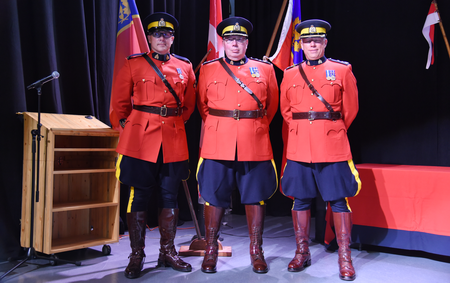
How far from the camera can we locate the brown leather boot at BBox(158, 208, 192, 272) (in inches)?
98.1

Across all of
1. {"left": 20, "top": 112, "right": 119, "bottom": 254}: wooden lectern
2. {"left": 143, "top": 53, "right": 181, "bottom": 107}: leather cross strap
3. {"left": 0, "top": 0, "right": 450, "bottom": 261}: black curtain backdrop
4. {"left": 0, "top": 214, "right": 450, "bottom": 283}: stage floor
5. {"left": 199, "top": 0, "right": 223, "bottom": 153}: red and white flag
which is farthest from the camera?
{"left": 199, "top": 0, "right": 223, "bottom": 153}: red and white flag

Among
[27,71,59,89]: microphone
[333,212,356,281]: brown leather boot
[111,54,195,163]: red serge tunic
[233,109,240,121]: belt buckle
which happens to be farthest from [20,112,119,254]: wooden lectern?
[333,212,356,281]: brown leather boot

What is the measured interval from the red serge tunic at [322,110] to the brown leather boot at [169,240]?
0.94 m

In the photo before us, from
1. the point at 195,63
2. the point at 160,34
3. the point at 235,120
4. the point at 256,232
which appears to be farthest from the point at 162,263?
the point at 195,63

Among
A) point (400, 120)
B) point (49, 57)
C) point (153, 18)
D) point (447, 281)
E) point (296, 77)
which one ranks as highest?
point (153, 18)

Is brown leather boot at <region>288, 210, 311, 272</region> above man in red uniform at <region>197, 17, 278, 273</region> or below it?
below

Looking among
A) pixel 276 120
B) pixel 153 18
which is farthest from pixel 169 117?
pixel 276 120

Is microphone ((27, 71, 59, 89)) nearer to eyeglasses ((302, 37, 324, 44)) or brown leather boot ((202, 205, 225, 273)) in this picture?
brown leather boot ((202, 205, 225, 273))

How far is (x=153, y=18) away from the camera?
2479 millimetres

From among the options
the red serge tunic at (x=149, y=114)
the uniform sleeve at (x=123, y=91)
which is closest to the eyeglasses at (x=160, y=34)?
the red serge tunic at (x=149, y=114)

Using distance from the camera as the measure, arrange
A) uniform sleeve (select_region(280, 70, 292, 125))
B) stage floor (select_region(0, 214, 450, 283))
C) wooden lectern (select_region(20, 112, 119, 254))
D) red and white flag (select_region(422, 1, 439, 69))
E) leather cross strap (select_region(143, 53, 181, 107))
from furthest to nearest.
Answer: red and white flag (select_region(422, 1, 439, 69)), uniform sleeve (select_region(280, 70, 292, 125)), wooden lectern (select_region(20, 112, 119, 254)), leather cross strap (select_region(143, 53, 181, 107)), stage floor (select_region(0, 214, 450, 283))

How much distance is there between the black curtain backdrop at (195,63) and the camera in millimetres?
2781

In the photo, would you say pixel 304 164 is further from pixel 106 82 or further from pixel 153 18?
pixel 106 82

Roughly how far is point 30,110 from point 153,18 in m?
1.37
